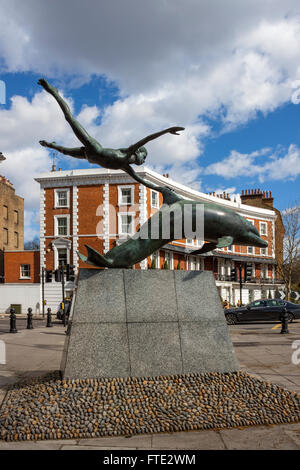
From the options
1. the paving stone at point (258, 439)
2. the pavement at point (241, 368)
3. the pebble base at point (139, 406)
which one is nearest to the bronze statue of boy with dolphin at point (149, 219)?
the pebble base at point (139, 406)

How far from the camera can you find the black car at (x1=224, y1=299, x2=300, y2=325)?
915 inches

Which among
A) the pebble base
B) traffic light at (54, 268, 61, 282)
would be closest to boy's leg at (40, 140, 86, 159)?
the pebble base

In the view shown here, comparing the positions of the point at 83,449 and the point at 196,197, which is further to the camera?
the point at 196,197

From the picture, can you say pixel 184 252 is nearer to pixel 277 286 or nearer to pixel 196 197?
pixel 196 197

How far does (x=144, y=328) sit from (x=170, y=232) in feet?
6.75

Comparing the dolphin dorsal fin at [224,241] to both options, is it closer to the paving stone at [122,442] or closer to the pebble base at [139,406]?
the pebble base at [139,406]

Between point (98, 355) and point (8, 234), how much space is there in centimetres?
4418

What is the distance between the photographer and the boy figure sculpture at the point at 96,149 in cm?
785

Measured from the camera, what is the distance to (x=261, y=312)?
23.3 meters

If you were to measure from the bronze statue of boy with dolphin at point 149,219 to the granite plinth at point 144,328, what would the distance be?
351 millimetres

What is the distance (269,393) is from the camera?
262 inches

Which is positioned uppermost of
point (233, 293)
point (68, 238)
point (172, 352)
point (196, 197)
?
point (196, 197)

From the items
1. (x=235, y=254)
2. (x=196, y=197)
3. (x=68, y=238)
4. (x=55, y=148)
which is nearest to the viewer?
(x=55, y=148)

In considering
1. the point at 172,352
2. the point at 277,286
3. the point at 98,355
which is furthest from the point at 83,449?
the point at 277,286
